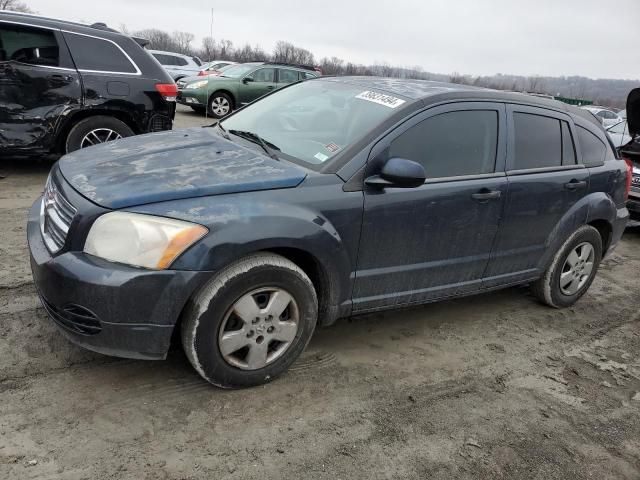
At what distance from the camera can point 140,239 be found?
2.47 meters

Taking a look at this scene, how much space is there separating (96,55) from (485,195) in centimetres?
506

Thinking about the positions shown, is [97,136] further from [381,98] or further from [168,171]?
[381,98]

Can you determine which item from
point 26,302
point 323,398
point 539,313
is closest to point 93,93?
point 26,302

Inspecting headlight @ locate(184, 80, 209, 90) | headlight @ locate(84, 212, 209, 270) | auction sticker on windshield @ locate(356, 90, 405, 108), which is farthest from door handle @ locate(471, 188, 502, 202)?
headlight @ locate(184, 80, 209, 90)

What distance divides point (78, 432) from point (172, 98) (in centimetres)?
518

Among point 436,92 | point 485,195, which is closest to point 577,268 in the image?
point 485,195

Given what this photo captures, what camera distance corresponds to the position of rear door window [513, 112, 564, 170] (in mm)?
3777

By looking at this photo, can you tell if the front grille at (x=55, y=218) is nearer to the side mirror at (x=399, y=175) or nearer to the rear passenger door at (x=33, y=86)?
the side mirror at (x=399, y=175)

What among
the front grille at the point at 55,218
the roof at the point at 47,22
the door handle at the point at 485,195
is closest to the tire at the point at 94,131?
the roof at the point at 47,22

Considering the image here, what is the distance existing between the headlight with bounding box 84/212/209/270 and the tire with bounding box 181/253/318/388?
25 cm

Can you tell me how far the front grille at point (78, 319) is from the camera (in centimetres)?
252

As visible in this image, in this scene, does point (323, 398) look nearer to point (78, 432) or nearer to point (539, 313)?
point (78, 432)

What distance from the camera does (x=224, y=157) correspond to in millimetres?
3121

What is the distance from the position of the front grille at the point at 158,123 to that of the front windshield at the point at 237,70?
27.1 feet
